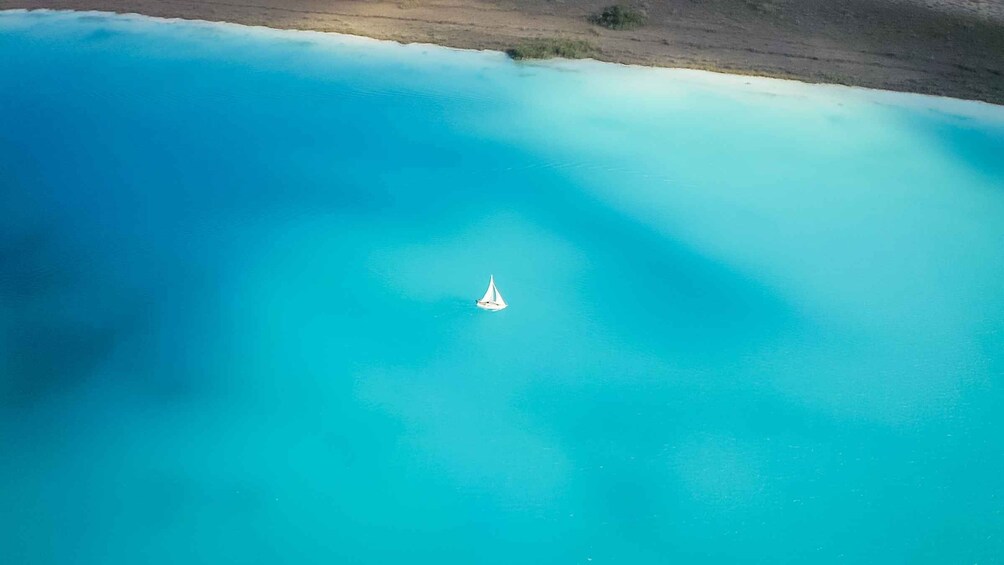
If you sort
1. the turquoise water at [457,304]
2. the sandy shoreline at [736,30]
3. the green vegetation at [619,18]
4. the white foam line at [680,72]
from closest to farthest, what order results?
the turquoise water at [457,304] → the white foam line at [680,72] → the sandy shoreline at [736,30] → the green vegetation at [619,18]

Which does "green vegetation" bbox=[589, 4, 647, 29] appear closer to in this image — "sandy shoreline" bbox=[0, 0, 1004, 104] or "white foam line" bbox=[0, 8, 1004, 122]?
"sandy shoreline" bbox=[0, 0, 1004, 104]

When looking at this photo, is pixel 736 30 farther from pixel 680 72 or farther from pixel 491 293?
pixel 491 293

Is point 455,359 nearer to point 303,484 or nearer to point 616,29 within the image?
point 303,484

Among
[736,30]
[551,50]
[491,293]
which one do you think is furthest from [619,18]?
[491,293]

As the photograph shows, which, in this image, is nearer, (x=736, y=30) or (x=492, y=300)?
(x=492, y=300)

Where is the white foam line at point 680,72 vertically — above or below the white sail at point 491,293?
above

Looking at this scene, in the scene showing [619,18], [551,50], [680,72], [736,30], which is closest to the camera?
[680,72]

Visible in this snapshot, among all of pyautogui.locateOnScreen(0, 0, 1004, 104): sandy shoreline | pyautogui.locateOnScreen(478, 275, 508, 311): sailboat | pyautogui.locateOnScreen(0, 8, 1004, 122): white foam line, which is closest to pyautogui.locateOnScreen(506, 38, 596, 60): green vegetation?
pyautogui.locateOnScreen(0, 8, 1004, 122): white foam line

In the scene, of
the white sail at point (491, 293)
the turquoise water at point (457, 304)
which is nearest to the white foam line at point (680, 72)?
the turquoise water at point (457, 304)

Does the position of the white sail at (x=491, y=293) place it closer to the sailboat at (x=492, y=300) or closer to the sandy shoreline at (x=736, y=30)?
the sailboat at (x=492, y=300)
